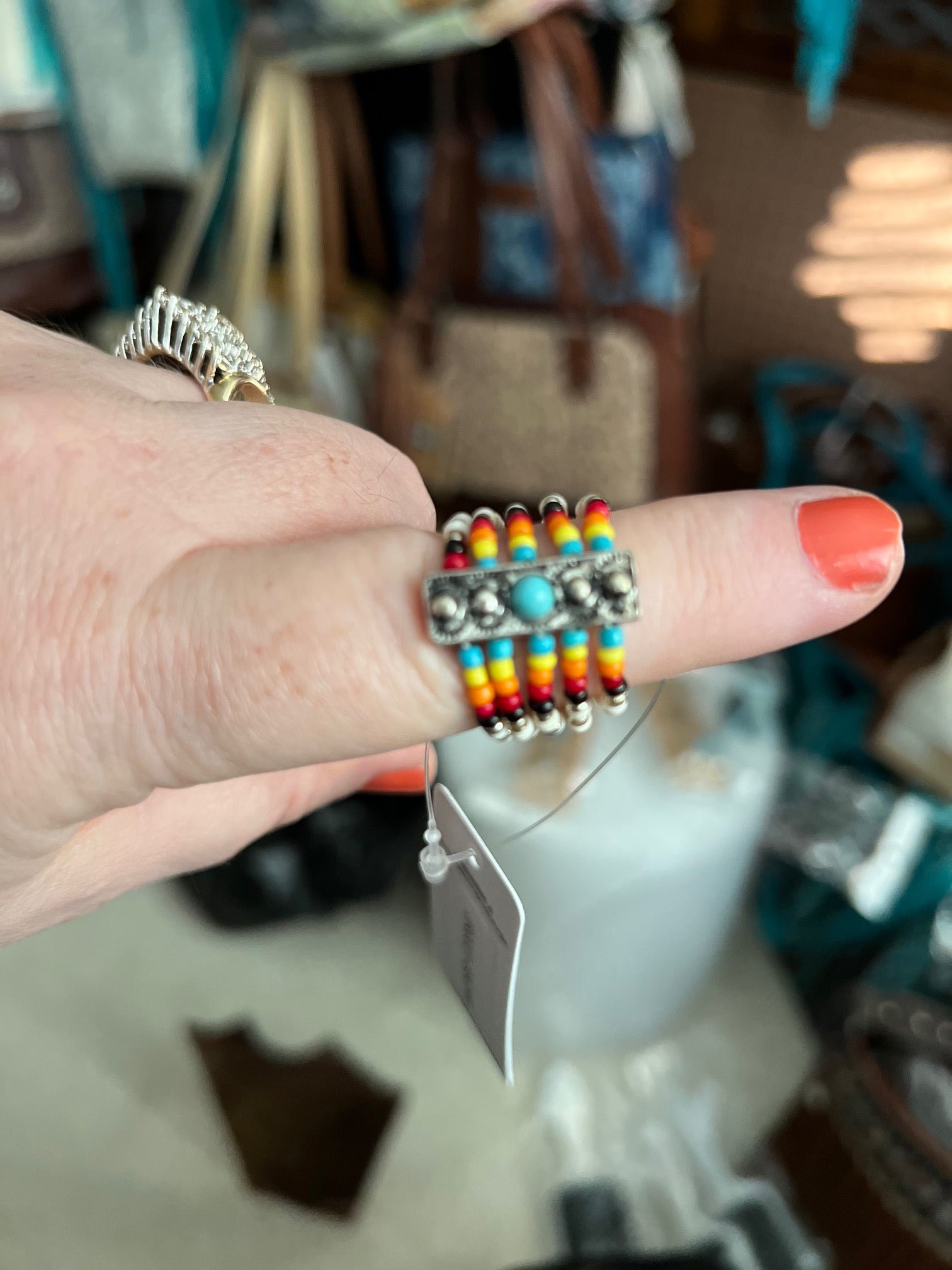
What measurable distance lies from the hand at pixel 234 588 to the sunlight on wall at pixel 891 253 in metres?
0.90

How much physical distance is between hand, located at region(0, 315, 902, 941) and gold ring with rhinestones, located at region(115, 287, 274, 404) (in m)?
0.04

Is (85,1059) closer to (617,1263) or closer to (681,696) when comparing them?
(617,1263)

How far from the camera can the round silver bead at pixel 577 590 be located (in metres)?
0.26

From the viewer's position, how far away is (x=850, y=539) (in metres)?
0.30

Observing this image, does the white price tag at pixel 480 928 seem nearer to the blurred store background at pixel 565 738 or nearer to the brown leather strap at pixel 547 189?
the blurred store background at pixel 565 738

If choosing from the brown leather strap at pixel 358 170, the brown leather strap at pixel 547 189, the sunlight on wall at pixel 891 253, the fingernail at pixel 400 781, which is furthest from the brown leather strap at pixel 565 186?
the fingernail at pixel 400 781

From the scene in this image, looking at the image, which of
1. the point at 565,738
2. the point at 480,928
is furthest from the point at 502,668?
the point at 565,738

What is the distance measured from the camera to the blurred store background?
0.58 meters

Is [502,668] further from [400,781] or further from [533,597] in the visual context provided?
→ [400,781]

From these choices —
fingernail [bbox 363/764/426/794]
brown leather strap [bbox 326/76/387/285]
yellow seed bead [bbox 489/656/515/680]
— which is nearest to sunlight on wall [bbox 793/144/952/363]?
brown leather strap [bbox 326/76/387/285]

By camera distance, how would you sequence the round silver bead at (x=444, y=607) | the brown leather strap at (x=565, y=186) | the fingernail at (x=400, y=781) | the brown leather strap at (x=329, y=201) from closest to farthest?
the round silver bead at (x=444, y=607) < the fingernail at (x=400, y=781) < the brown leather strap at (x=565, y=186) < the brown leather strap at (x=329, y=201)

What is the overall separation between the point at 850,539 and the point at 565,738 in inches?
16.3

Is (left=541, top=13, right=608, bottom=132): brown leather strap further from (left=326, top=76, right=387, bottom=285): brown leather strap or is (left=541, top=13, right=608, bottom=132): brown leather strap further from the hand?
the hand

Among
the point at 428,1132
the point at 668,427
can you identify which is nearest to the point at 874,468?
the point at 668,427
